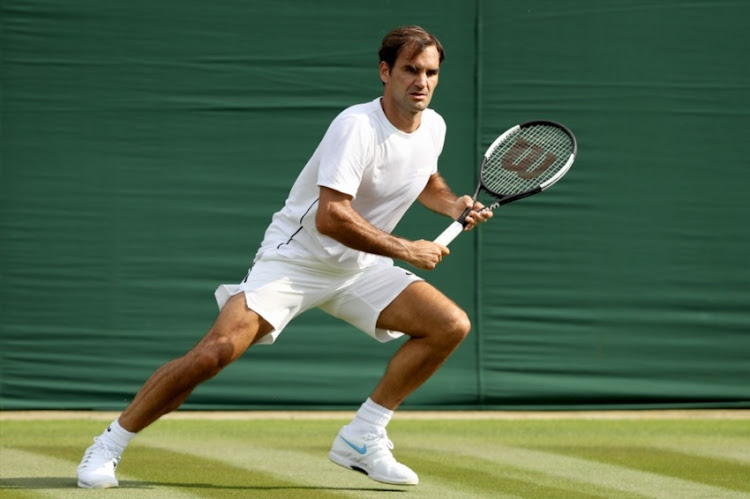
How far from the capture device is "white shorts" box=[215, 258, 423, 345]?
475 centimetres

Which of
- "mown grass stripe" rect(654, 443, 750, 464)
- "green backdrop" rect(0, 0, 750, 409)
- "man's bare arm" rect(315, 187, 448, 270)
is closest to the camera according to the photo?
"man's bare arm" rect(315, 187, 448, 270)

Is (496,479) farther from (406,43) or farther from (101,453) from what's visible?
(406,43)

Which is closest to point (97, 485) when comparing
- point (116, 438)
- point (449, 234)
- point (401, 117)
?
point (116, 438)

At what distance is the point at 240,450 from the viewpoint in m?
5.82

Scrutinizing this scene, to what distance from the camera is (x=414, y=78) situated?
4660 mm

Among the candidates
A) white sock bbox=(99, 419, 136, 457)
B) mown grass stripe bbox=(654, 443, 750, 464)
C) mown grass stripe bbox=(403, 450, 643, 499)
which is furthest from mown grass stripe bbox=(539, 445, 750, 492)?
white sock bbox=(99, 419, 136, 457)

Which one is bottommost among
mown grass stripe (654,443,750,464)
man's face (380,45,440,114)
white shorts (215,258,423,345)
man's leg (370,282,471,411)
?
mown grass stripe (654,443,750,464)

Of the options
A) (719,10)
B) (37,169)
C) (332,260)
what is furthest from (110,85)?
(719,10)

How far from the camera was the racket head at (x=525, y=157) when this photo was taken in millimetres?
5125

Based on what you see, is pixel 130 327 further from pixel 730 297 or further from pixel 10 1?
pixel 730 297

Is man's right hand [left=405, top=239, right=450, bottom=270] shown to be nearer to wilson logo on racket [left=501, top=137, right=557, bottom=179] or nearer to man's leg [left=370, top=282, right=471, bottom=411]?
man's leg [left=370, top=282, right=471, bottom=411]

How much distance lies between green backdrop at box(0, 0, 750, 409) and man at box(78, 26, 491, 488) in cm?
195

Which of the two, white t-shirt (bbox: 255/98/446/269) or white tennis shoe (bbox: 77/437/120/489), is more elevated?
white t-shirt (bbox: 255/98/446/269)

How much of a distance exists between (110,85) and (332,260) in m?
2.44
